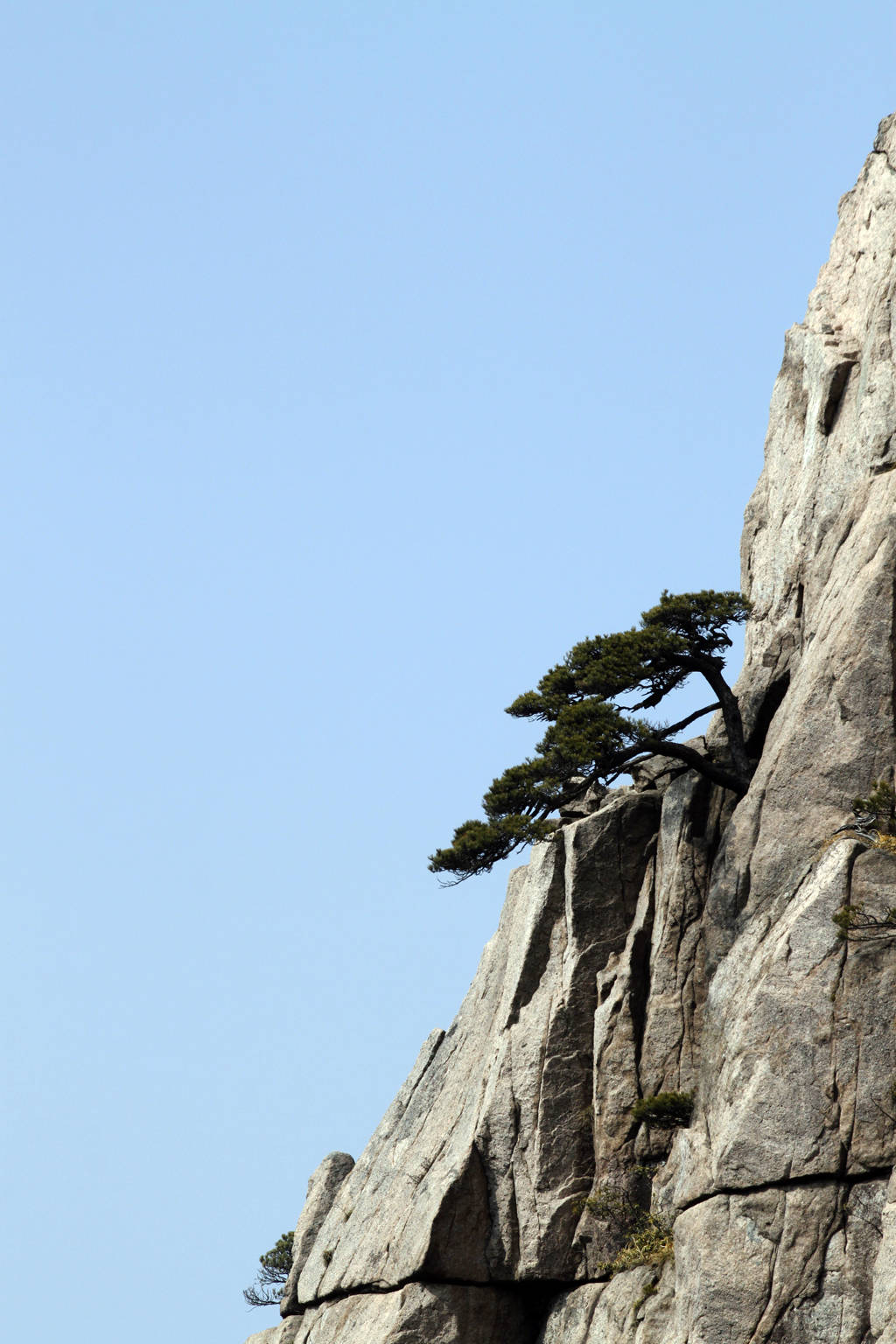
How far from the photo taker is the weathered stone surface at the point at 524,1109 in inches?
1431

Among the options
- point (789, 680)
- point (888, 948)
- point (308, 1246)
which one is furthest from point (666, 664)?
point (308, 1246)

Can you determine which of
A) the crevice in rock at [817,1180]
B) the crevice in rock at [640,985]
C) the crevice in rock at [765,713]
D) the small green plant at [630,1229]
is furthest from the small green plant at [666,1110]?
the crevice in rock at [765,713]

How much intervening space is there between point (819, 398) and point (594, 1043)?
18.1 meters

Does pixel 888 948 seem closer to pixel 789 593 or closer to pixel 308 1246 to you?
pixel 789 593

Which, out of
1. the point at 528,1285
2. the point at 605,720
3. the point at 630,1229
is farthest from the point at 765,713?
the point at 528,1285

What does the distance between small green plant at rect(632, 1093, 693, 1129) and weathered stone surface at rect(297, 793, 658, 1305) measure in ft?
8.28

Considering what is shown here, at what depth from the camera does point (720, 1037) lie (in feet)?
105

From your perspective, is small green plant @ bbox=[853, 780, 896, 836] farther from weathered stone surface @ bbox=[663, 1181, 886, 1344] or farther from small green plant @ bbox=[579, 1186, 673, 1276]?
small green plant @ bbox=[579, 1186, 673, 1276]

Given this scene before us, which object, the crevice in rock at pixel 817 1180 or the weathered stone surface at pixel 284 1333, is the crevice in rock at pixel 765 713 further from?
the weathered stone surface at pixel 284 1333

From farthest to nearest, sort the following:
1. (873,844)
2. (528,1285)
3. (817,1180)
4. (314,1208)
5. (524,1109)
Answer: (314,1208), (524,1109), (528,1285), (873,844), (817,1180)

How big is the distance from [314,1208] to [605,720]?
2222 centimetres

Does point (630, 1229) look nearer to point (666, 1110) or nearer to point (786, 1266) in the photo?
point (666, 1110)

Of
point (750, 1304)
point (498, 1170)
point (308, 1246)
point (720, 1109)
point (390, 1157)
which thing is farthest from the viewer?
point (308, 1246)

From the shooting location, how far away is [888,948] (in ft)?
97.7
